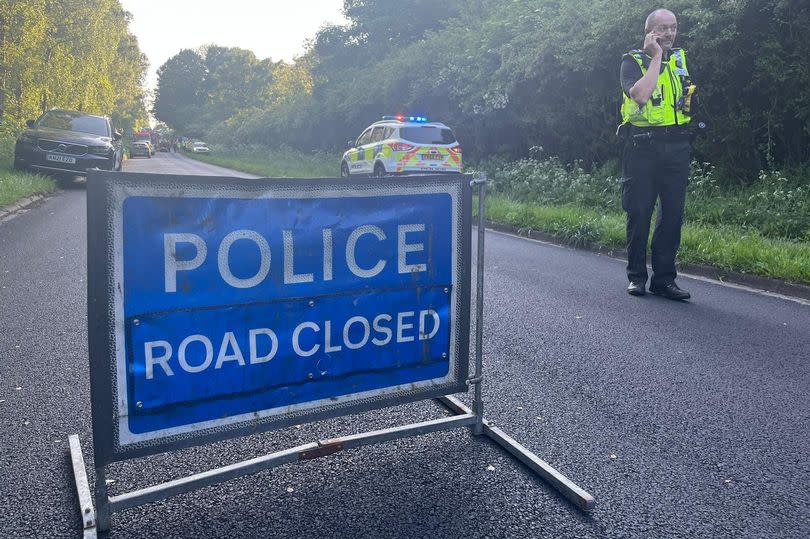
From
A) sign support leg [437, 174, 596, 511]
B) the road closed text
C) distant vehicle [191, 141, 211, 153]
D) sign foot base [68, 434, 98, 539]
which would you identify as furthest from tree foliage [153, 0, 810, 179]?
distant vehicle [191, 141, 211, 153]

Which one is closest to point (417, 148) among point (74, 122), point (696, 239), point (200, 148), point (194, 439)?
point (74, 122)

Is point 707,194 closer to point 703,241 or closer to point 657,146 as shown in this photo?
point 703,241

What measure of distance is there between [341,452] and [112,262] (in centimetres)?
126

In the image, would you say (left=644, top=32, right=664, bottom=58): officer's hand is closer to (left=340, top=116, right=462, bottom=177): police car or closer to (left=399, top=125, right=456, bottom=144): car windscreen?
(left=340, top=116, right=462, bottom=177): police car

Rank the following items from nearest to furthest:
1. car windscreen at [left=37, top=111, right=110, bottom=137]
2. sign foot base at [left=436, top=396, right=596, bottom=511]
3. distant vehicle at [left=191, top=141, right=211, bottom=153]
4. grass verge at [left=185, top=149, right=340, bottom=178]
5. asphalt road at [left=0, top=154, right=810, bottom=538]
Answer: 1. asphalt road at [left=0, top=154, right=810, bottom=538]
2. sign foot base at [left=436, top=396, right=596, bottom=511]
3. car windscreen at [left=37, top=111, right=110, bottom=137]
4. grass verge at [left=185, top=149, right=340, bottom=178]
5. distant vehicle at [left=191, top=141, right=211, bottom=153]

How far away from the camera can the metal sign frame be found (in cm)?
248

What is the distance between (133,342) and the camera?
2590mm

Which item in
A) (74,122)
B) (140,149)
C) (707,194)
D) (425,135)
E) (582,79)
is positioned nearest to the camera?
(707,194)

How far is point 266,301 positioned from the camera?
2.86m

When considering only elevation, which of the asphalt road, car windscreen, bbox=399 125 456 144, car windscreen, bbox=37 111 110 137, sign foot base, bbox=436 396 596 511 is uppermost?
car windscreen, bbox=37 111 110 137

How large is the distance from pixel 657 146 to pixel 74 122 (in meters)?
16.7

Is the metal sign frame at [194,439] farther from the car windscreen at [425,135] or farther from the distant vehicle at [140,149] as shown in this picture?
the distant vehicle at [140,149]

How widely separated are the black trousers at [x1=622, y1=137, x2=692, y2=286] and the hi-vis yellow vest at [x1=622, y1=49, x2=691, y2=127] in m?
0.17

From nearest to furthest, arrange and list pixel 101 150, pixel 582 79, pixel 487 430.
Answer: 1. pixel 487 430
2. pixel 582 79
3. pixel 101 150
